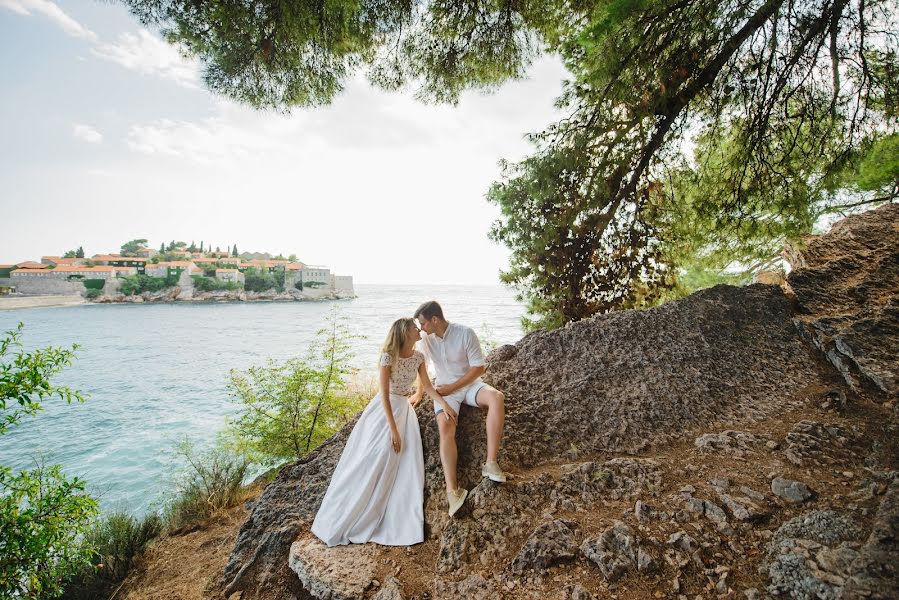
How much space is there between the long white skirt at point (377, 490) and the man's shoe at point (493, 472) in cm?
61

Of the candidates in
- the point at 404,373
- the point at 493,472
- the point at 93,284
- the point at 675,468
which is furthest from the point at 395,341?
the point at 93,284

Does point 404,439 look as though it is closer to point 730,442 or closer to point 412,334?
point 412,334

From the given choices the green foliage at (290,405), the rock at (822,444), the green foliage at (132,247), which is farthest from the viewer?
the green foliage at (132,247)

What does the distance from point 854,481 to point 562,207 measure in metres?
3.38

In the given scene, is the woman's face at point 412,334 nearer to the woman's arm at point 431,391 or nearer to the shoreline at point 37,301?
the woman's arm at point 431,391

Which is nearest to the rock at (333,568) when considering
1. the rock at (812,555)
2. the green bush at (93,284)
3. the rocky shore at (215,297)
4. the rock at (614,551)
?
the rock at (614,551)

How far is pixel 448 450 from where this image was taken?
2998 millimetres

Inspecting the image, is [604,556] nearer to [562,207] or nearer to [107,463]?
[562,207]

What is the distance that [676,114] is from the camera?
4082 mm

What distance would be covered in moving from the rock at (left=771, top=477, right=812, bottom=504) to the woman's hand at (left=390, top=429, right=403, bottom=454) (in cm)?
258

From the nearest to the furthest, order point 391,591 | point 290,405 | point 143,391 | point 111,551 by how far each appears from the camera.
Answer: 1. point 391,591
2. point 111,551
3. point 290,405
4. point 143,391

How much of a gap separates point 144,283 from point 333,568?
81417mm

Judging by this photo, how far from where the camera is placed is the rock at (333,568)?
2.43 meters

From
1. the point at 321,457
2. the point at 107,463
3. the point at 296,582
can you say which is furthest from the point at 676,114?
the point at 107,463
